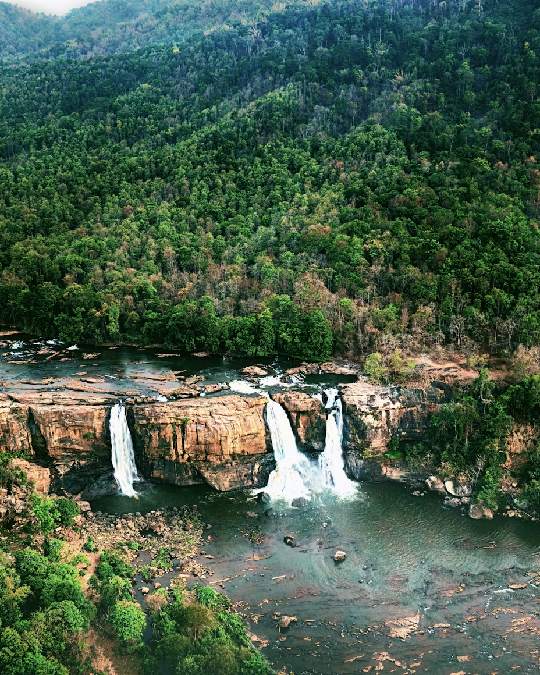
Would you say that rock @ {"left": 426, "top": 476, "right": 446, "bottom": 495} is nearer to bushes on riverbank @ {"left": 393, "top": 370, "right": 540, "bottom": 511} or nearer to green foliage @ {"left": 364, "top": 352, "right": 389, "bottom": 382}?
bushes on riverbank @ {"left": 393, "top": 370, "right": 540, "bottom": 511}

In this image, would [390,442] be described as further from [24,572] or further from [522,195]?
[522,195]

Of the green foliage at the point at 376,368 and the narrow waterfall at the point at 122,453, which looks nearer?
the narrow waterfall at the point at 122,453

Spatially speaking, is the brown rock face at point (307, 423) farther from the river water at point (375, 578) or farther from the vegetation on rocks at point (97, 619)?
the vegetation on rocks at point (97, 619)

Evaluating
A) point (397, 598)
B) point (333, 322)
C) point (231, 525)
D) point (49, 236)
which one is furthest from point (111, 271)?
point (397, 598)

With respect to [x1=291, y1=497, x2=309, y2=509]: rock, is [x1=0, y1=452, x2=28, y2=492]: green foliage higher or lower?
higher

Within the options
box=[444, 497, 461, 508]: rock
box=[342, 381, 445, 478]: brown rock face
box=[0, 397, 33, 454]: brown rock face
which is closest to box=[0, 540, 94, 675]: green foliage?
box=[0, 397, 33, 454]: brown rock face

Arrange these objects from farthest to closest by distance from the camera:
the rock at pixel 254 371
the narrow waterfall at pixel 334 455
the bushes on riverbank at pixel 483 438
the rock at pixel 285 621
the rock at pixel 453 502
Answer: the rock at pixel 254 371
the narrow waterfall at pixel 334 455
the bushes on riverbank at pixel 483 438
the rock at pixel 453 502
the rock at pixel 285 621

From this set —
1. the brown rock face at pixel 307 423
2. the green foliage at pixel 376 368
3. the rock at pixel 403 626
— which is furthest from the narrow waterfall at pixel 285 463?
the rock at pixel 403 626

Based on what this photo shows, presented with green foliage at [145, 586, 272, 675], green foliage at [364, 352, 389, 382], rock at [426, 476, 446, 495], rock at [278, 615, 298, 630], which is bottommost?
rock at [278, 615, 298, 630]
